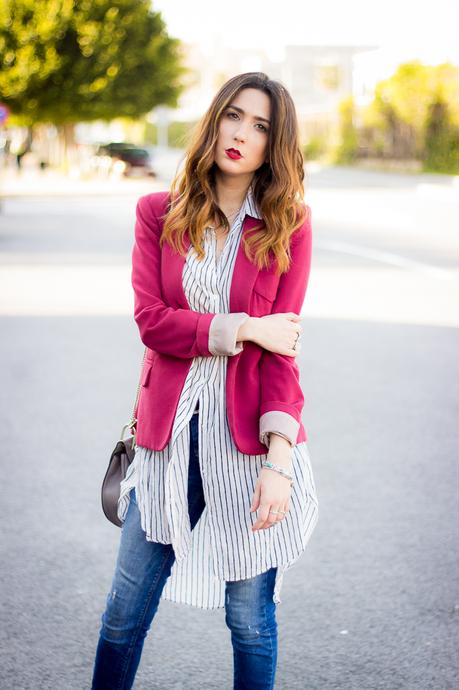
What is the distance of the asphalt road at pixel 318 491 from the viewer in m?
3.32

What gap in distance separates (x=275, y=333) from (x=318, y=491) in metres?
2.76

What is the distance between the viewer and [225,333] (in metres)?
2.32

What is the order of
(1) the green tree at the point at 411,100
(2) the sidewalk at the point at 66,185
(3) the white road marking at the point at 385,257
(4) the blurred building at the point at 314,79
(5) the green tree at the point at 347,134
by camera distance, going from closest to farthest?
(3) the white road marking at the point at 385,257 < (2) the sidewalk at the point at 66,185 < (1) the green tree at the point at 411,100 < (5) the green tree at the point at 347,134 < (4) the blurred building at the point at 314,79

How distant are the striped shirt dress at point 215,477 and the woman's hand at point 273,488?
0.07 m

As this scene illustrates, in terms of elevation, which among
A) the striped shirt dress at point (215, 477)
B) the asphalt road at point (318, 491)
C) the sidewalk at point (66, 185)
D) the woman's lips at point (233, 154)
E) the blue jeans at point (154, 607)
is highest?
the woman's lips at point (233, 154)

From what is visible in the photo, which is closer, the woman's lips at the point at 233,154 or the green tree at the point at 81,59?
the woman's lips at the point at 233,154

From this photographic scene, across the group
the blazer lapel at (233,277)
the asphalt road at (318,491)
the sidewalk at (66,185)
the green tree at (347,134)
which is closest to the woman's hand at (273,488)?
the blazer lapel at (233,277)

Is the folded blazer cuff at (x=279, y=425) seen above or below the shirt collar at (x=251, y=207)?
below

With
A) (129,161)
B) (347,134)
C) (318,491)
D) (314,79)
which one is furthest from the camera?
(314,79)

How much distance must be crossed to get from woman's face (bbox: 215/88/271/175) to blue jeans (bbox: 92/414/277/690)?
0.63 m

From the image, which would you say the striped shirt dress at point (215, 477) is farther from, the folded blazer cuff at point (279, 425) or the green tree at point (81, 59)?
the green tree at point (81, 59)

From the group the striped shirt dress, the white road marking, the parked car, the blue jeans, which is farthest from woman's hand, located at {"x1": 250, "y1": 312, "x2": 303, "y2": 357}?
the parked car

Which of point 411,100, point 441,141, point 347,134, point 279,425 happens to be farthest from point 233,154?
point 347,134

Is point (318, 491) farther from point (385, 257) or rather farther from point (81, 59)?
point (81, 59)
